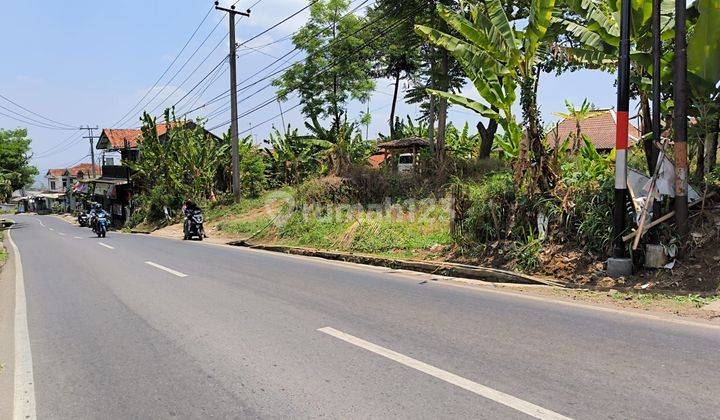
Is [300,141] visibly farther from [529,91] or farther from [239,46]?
[529,91]

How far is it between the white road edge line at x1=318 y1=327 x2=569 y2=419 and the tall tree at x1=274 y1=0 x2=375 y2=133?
25.1 meters

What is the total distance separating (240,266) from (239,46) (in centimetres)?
1724

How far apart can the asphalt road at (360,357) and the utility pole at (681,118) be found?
295 centimetres

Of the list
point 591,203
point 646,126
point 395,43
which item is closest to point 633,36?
point 646,126

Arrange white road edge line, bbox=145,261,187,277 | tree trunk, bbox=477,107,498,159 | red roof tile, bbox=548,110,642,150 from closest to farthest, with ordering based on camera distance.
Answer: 1. white road edge line, bbox=145,261,187,277
2. tree trunk, bbox=477,107,498,159
3. red roof tile, bbox=548,110,642,150

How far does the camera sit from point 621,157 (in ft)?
27.3

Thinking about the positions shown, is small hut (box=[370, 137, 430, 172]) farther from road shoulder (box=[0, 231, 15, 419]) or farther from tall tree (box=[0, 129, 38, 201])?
tall tree (box=[0, 129, 38, 201])

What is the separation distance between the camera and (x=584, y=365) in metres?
4.58

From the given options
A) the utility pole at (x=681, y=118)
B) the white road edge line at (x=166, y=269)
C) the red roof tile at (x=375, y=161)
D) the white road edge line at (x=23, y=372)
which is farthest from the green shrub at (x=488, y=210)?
the red roof tile at (x=375, y=161)

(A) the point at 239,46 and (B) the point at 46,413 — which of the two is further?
(A) the point at 239,46

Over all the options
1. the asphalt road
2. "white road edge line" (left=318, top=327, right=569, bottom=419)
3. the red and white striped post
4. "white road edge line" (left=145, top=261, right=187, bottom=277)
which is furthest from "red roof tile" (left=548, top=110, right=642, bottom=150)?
"white road edge line" (left=318, top=327, right=569, bottom=419)

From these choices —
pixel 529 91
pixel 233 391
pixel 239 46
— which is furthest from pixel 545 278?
pixel 239 46

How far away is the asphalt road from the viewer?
3.89 metres

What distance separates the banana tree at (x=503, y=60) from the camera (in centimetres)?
1005
